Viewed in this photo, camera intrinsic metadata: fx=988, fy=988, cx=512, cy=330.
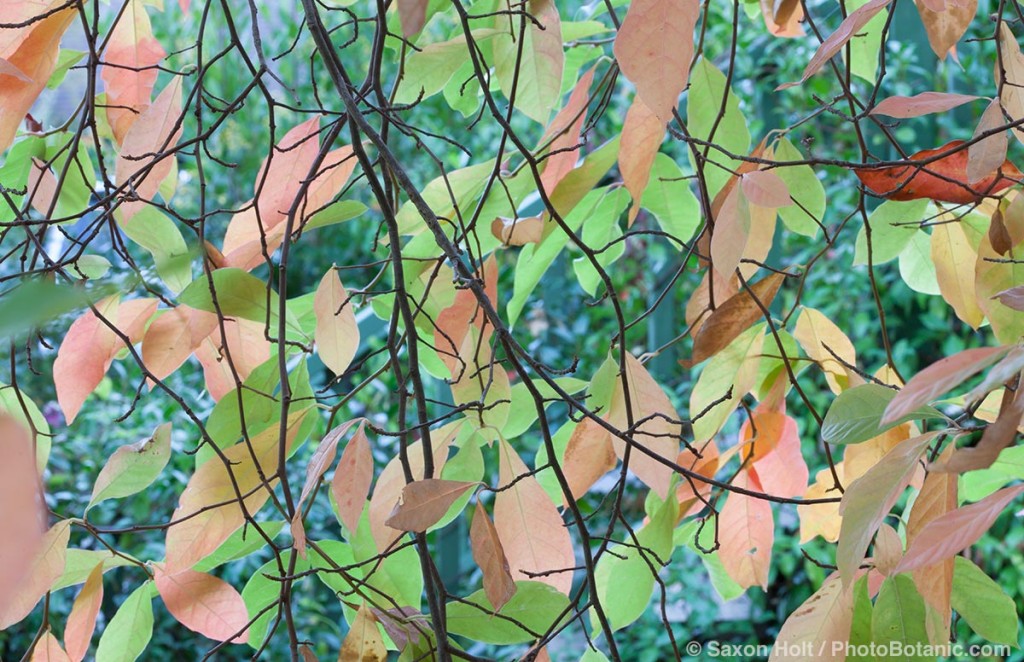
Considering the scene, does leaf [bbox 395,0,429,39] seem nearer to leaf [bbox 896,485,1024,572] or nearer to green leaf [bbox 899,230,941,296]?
leaf [bbox 896,485,1024,572]

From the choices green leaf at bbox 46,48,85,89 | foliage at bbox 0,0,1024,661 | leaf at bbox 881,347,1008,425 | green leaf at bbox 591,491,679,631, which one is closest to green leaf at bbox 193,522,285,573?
foliage at bbox 0,0,1024,661

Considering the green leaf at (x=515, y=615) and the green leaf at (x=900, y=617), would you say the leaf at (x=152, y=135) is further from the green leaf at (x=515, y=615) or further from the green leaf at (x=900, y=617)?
the green leaf at (x=900, y=617)

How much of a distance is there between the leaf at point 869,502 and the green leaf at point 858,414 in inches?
1.5

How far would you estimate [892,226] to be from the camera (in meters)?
0.70

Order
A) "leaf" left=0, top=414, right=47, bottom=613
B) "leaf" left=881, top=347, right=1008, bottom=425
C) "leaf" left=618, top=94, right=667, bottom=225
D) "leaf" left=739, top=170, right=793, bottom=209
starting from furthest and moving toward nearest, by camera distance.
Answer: "leaf" left=618, top=94, right=667, bottom=225 → "leaf" left=739, top=170, right=793, bottom=209 → "leaf" left=881, top=347, right=1008, bottom=425 → "leaf" left=0, top=414, right=47, bottom=613

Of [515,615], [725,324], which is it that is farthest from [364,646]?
[725,324]

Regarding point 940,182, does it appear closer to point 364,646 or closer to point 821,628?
point 821,628

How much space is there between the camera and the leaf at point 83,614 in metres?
0.59

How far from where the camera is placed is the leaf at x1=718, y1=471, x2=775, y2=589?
0.70 meters

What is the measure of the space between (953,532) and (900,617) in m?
0.18

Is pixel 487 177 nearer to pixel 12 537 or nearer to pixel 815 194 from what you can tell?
pixel 815 194

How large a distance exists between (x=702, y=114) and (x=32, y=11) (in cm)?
43

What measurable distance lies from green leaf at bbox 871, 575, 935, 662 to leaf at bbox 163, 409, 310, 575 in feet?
1.10

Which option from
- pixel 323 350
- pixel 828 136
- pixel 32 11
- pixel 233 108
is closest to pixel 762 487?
pixel 323 350
